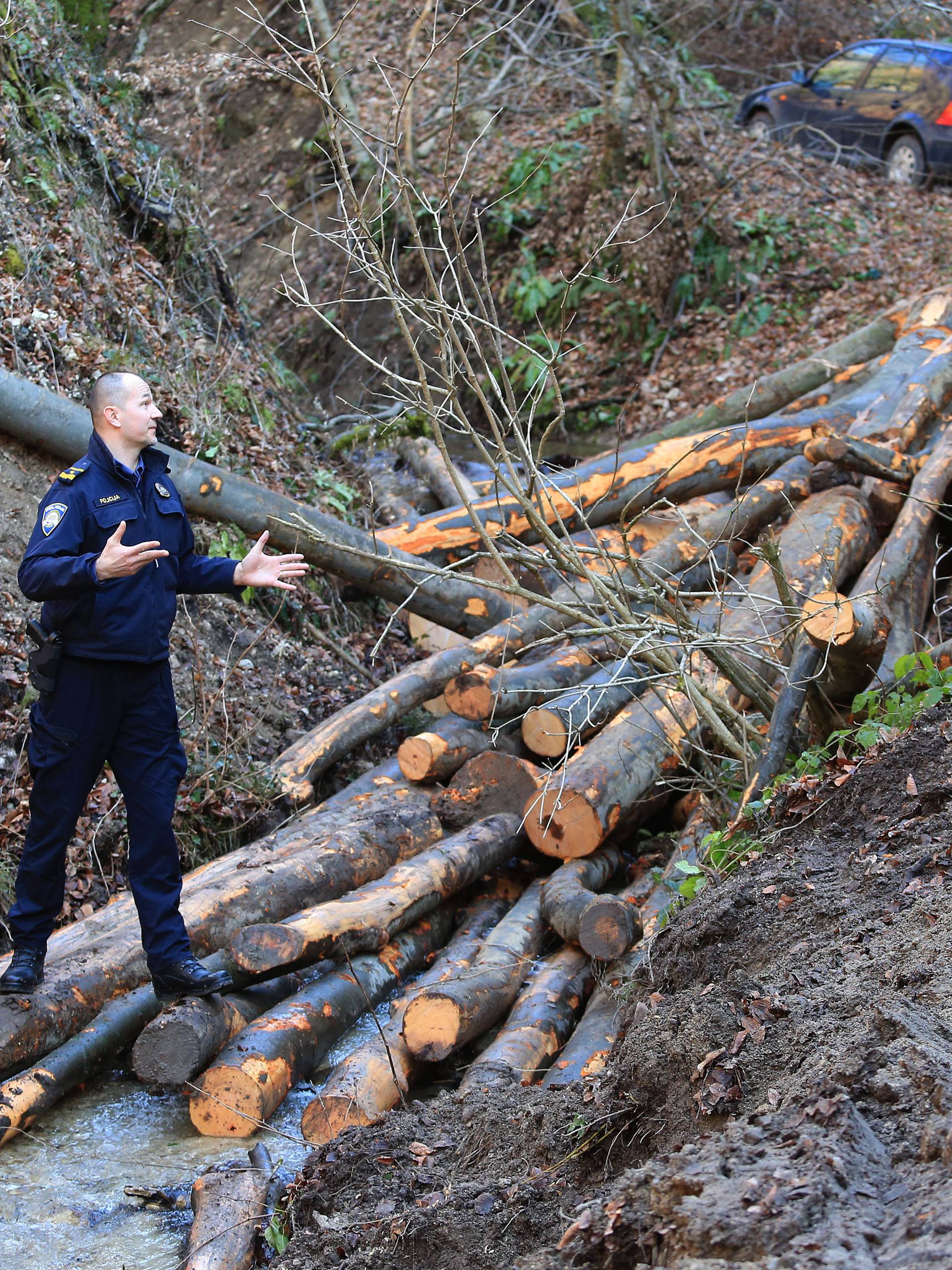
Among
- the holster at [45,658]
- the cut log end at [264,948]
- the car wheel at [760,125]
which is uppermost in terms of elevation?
the holster at [45,658]

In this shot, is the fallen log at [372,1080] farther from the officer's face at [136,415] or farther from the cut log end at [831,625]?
the officer's face at [136,415]

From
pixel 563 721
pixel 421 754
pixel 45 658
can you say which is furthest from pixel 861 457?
pixel 45 658

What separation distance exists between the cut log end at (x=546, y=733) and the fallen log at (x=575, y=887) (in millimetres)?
658

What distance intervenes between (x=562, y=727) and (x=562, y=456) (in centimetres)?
450

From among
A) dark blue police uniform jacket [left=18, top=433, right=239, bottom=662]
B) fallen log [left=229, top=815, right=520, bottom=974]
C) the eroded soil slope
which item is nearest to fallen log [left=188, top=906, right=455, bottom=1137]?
fallen log [left=229, top=815, right=520, bottom=974]

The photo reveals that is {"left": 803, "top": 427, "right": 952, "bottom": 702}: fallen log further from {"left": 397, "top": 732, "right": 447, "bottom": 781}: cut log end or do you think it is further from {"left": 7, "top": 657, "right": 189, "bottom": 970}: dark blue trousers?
{"left": 7, "top": 657, "right": 189, "bottom": 970}: dark blue trousers

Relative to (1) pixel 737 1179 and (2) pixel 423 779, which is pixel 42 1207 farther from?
(2) pixel 423 779

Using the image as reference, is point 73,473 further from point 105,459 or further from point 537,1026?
point 537,1026

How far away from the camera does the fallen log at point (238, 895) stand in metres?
3.97

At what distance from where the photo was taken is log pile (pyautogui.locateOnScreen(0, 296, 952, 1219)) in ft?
13.1

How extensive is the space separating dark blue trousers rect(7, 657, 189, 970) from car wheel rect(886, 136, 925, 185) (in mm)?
15079

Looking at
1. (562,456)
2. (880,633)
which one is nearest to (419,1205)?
(880,633)

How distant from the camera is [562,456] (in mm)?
9938

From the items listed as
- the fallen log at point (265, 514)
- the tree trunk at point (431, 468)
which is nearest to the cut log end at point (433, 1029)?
the fallen log at point (265, 514)
